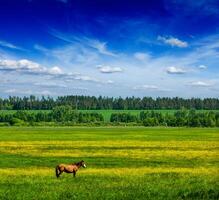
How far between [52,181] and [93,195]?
534 cm

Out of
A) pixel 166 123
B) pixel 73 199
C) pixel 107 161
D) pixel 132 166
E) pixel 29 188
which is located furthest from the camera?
pixel 166 123

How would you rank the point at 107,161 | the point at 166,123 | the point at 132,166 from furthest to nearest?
1. the point at 166,123
2. the point at 107,161
3. the point at 132,166

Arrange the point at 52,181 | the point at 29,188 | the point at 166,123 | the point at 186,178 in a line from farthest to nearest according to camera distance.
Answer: the point at 166,123
the point at 186,178
the point at 52,181
the point at 29,188

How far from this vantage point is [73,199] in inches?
829

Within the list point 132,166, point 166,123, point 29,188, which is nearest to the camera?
point 29,188

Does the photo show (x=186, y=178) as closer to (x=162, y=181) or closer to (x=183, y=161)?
(x=162, y=181)

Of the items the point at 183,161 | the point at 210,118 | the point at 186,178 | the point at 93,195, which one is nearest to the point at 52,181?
the point at 93,195

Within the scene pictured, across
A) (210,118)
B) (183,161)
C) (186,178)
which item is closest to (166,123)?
(210,118)

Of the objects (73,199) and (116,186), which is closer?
(73,199)

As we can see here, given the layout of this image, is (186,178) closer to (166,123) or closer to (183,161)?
(183,161)

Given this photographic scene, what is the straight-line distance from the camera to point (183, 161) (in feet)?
143

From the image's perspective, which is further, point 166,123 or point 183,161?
point 166,123

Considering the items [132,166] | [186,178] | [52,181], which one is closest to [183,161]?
[132,166]

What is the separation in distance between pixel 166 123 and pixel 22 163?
151 meters
